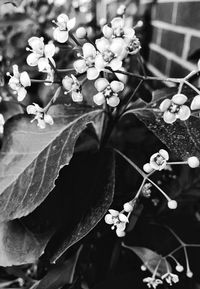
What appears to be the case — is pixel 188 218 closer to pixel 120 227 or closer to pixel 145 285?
pixel 145 285

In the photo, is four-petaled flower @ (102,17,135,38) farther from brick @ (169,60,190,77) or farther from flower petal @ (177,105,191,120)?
brick @ (169,60,190,77)

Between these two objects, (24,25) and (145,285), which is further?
(24,25)

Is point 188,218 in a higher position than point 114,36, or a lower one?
lower

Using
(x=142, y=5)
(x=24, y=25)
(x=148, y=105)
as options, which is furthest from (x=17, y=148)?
(x=142, y=5)

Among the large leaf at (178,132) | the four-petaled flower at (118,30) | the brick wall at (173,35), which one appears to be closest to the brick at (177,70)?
the brick wall at (173,35)

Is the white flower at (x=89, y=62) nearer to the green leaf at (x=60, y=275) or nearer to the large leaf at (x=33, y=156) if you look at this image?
the large leaf at (x=33, y=156)

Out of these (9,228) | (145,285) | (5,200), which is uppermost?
(5,200)
